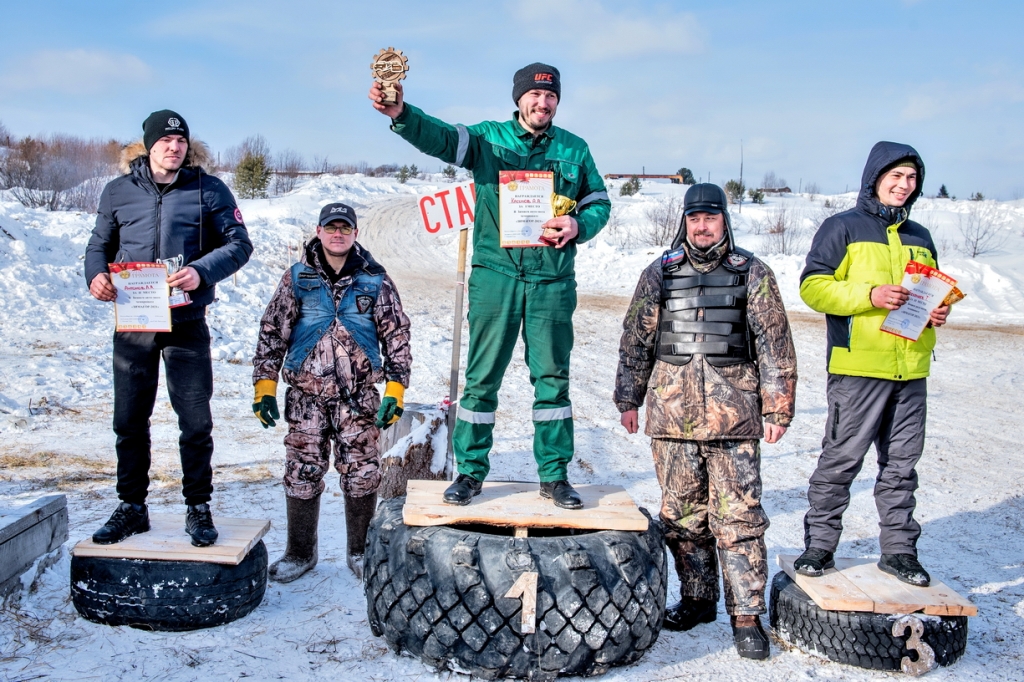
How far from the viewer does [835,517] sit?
147 inches

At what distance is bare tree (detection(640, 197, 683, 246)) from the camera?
27312mm

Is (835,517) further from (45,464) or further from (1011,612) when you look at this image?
(45,464)

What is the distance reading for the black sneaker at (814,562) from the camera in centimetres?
361

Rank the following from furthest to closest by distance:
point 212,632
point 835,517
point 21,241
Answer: point 21,241 → point 835,517 → point 212,632

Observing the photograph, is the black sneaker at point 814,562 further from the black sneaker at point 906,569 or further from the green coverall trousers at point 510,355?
the green coverall trousers at point 510,355

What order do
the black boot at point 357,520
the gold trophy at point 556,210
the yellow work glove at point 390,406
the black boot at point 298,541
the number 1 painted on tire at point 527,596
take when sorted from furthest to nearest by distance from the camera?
the black boot at point 357,520 < the black boot at point 298,541 < the yellow work glove at point 390,406 < the gold trophy at point 556,210 < the number 1 painted on tire at point 527,596

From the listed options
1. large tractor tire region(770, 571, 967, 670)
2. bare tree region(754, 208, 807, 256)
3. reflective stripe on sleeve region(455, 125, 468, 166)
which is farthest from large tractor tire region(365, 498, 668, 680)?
bare tree region(754, 208, 807, 256)

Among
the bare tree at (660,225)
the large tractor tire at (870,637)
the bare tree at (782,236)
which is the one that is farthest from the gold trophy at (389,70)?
the bare tree at (782,236)

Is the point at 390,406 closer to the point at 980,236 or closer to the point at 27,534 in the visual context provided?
the point at 27,534

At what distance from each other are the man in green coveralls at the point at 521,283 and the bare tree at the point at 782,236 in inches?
859

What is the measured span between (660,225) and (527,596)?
28.2 metres

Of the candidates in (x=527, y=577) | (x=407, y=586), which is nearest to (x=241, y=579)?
(x=407, y=586)

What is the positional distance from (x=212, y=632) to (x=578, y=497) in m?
1.83

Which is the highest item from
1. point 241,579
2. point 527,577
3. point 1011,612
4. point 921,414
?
point 921,414
